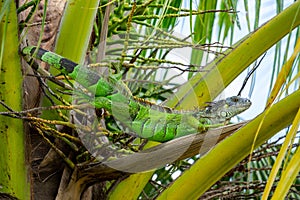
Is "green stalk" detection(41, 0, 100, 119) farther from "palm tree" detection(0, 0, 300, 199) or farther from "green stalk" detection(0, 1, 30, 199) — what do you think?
"green stalk" detection(0, 1, 30, 199)

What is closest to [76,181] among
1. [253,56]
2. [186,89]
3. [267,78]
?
[186,89]

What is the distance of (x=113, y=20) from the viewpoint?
153 centimetres

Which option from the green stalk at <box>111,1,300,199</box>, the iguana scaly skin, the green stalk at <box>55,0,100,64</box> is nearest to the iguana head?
the iguana scaly skin

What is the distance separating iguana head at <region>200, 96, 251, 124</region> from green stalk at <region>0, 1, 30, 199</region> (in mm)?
392

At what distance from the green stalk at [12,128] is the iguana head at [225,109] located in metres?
0.39

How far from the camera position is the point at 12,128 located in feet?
4.17

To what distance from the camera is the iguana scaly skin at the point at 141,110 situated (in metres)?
1.27

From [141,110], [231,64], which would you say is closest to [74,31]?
[141,110]

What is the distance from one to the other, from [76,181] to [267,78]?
1.05 meters

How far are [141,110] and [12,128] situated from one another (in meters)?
0.28

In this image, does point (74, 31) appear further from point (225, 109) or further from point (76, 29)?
point (225, 109)

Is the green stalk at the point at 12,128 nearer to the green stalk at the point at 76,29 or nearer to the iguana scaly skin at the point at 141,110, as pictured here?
the iguana scaly skin at the point at 141,110

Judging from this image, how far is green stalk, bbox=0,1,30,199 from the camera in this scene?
1.23 m

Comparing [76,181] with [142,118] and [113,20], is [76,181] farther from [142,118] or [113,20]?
[113,20]
